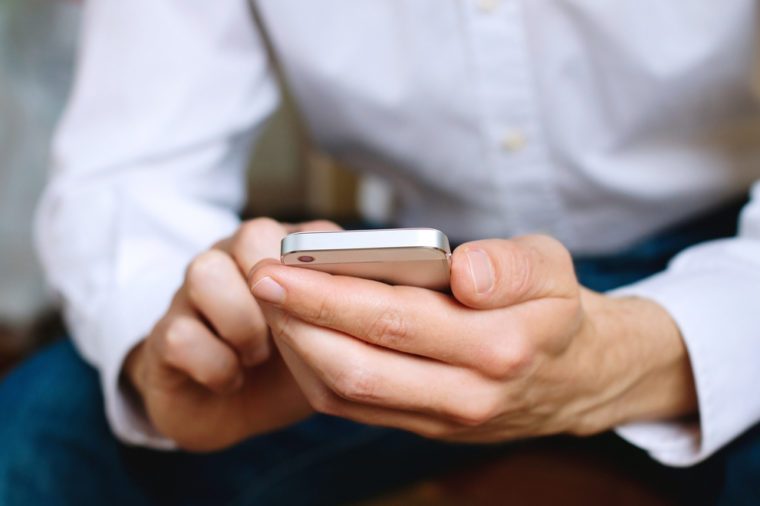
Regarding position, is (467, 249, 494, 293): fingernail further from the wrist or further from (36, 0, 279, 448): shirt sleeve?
(36, 0, 279, 448): shirt sleeve

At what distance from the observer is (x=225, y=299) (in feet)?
1.66

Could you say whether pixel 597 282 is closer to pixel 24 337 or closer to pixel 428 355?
pixel 428 355

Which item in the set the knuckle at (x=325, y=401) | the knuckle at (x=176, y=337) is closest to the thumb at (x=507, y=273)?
the knuckle at (x=325, y=401)

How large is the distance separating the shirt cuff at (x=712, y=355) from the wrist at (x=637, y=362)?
0.5 inches

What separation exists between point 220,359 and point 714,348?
362 mm

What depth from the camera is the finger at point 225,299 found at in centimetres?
50

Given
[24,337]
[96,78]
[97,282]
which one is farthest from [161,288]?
[24,337]

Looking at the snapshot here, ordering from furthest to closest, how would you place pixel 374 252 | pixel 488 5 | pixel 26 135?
1. pixel 26 135
2. pixel 488 5
3. pixel 374 252

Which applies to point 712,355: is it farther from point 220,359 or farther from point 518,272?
point 220,359

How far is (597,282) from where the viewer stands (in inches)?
32.1

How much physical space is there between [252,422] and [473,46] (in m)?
0.41

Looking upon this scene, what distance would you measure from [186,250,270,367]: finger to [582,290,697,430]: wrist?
229 mm

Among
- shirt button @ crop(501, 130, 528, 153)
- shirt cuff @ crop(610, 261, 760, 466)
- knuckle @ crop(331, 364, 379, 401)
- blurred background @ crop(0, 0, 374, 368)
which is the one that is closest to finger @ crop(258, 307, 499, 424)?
knuckle @ crop(331, 364, 379, 401)

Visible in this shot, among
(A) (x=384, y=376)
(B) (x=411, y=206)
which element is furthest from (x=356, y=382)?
(B) (x=411, y=206)
